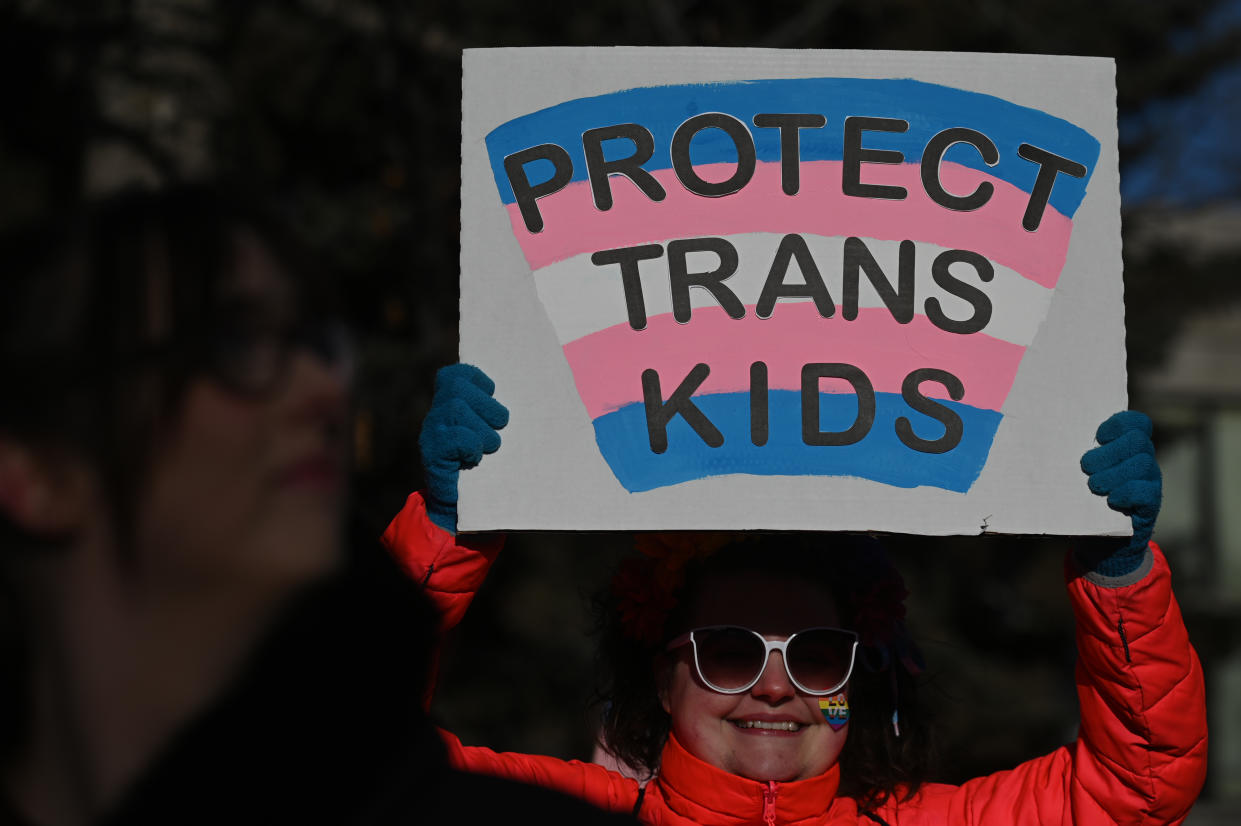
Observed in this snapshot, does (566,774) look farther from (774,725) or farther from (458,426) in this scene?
(458,426)

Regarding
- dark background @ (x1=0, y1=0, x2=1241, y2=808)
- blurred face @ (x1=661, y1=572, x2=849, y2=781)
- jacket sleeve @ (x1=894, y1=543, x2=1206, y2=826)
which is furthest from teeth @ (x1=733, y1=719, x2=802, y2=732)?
dark background @ (x1=0, y1=0, x2=1241, y2=808)

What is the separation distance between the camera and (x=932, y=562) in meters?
8.22

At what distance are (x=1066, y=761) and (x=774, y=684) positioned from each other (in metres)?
0.44

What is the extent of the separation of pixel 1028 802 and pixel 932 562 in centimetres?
664

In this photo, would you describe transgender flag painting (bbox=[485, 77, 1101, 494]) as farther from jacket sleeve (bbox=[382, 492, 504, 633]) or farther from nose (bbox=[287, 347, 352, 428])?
nose (bbox=[287, 347, 352, 428])

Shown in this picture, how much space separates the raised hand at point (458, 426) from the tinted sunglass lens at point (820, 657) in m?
0.54

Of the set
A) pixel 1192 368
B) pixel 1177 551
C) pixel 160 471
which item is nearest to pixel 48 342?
pixel 160 471

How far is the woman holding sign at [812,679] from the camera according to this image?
1.65 m

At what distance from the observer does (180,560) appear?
0.86m

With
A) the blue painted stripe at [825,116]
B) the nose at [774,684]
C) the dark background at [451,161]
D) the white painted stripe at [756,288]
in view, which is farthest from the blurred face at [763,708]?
the dark background at [451,161]

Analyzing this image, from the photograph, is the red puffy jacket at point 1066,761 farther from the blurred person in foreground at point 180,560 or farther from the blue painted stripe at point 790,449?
the blurred person in foreground at point 180,560

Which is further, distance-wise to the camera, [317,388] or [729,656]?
[729,656]

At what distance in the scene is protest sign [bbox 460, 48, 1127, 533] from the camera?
165 cm

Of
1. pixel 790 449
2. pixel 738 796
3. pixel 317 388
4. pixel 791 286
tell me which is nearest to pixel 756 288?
pixel 791 286
